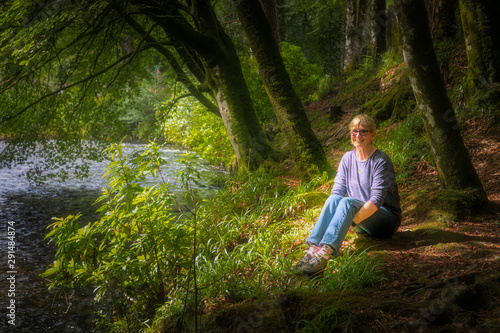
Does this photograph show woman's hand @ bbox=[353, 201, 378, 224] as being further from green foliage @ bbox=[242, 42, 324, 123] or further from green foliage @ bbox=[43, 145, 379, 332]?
green foliage @ bbox=[242, 42, 324, 123]

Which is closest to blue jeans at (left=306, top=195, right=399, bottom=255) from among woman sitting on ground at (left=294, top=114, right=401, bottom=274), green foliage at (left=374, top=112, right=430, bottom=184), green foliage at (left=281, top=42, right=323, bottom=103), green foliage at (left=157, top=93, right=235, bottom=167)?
woman sitting on ground at (left=294, top=114, right=401, bottom=274)

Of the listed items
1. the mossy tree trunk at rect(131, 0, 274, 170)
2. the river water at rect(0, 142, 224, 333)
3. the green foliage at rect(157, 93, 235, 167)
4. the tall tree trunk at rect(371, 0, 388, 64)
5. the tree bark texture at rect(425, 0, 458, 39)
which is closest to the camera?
the river water at rect(0, 142, 224, 333)

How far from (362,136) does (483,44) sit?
3.35 metres

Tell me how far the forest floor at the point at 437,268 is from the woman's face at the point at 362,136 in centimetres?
98

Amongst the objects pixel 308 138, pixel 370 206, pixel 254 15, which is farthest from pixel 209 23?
pixel 370 206

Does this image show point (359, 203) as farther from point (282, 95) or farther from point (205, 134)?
point (205, 134)

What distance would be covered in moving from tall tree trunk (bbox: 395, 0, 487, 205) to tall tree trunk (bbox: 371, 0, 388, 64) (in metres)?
9.49

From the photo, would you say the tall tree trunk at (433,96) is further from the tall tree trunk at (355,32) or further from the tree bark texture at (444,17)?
the tall tree trunk at (355,32)

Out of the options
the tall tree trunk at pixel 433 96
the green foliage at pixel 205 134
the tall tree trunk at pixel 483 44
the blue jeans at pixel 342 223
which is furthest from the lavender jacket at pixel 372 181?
the green foliage at pixel 205 134

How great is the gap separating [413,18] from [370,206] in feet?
7.18

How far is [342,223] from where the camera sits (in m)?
3.30

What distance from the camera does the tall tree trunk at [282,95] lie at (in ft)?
19.9

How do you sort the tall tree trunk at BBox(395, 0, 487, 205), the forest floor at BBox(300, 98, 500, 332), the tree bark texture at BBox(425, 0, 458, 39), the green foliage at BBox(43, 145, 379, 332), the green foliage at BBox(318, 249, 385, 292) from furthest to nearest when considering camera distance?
the tree bark texture at BBox(425, 0, 458, 39) → the tall tree trunk at BBox(395, 0, 487, 205) → the green foliage at BBox(43, 145, 379, 332) → the green foliage at BBox(318, 249, 385, 292) → the forest floor at BBox(300, 98, 500, 332)

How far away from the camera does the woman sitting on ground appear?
10.8 feet
